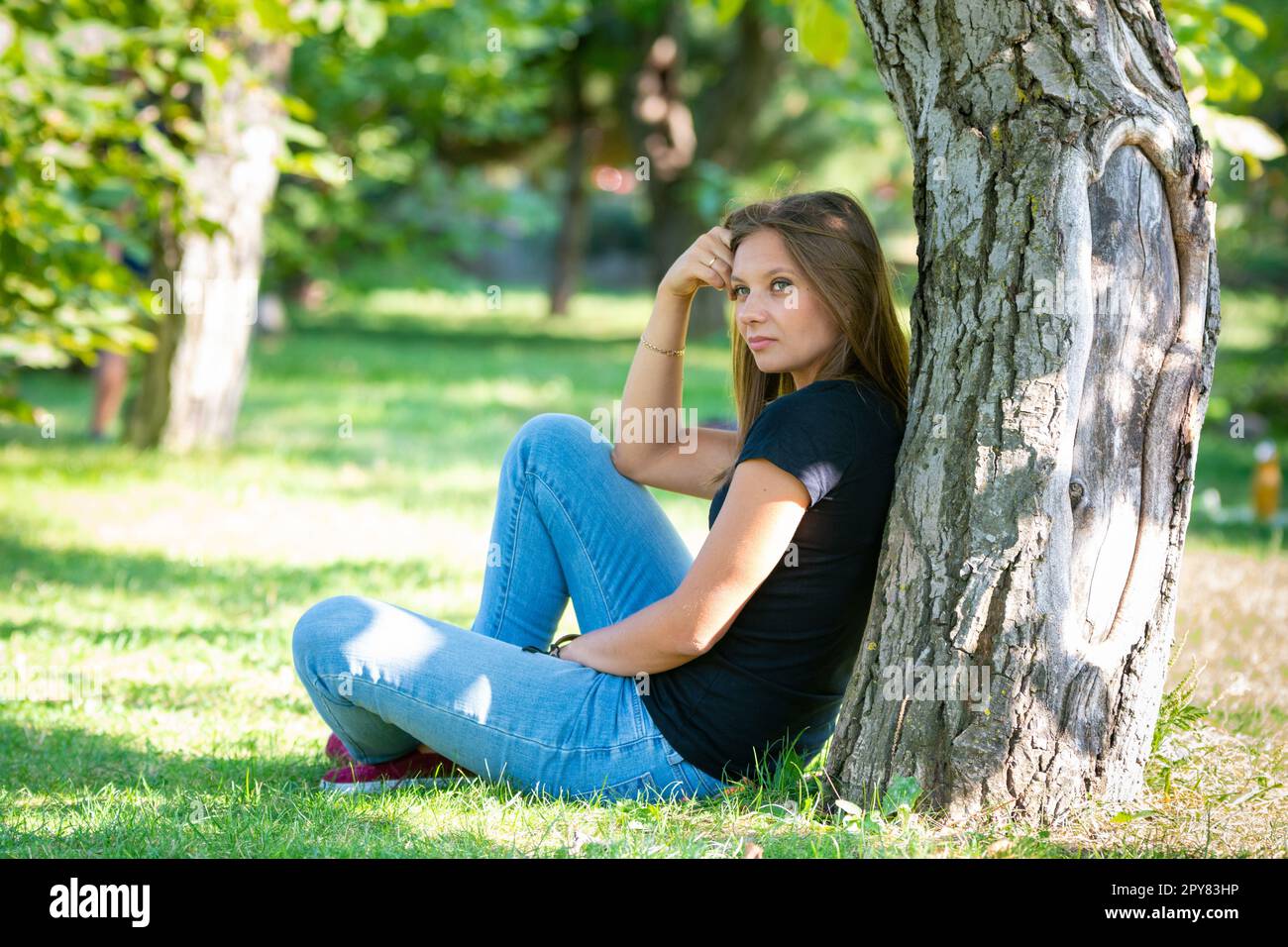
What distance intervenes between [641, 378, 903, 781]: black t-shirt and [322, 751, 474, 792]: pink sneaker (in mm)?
638

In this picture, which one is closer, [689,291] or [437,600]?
[689,291]

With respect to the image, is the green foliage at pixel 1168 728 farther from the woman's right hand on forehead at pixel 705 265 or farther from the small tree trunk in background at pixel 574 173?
the small tree trunk in background at pixel 574 173

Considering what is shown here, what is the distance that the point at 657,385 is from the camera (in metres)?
3.40

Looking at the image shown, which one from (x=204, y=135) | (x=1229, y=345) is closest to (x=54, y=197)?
(x=204, y=135)

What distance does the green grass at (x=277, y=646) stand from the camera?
9.11ft

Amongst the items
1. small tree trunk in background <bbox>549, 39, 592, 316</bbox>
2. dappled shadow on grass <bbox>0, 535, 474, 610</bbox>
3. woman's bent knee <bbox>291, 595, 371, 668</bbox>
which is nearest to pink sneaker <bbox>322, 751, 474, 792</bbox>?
woman's bent knee <bbox>291, 595, 371, 668</bbox>

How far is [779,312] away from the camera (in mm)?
2938

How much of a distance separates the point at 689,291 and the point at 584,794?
1.26m

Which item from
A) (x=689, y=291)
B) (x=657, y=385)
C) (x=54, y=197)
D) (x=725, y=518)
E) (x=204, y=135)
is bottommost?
(x=725, y=518)

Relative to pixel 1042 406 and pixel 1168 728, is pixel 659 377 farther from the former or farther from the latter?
pixel 1168 728

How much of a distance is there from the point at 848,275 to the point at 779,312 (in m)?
0.17

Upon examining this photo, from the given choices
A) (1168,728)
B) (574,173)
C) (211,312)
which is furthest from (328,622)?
(574,173)

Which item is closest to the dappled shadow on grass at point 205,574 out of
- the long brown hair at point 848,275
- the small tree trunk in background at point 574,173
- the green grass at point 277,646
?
the green grass at point 277,646
